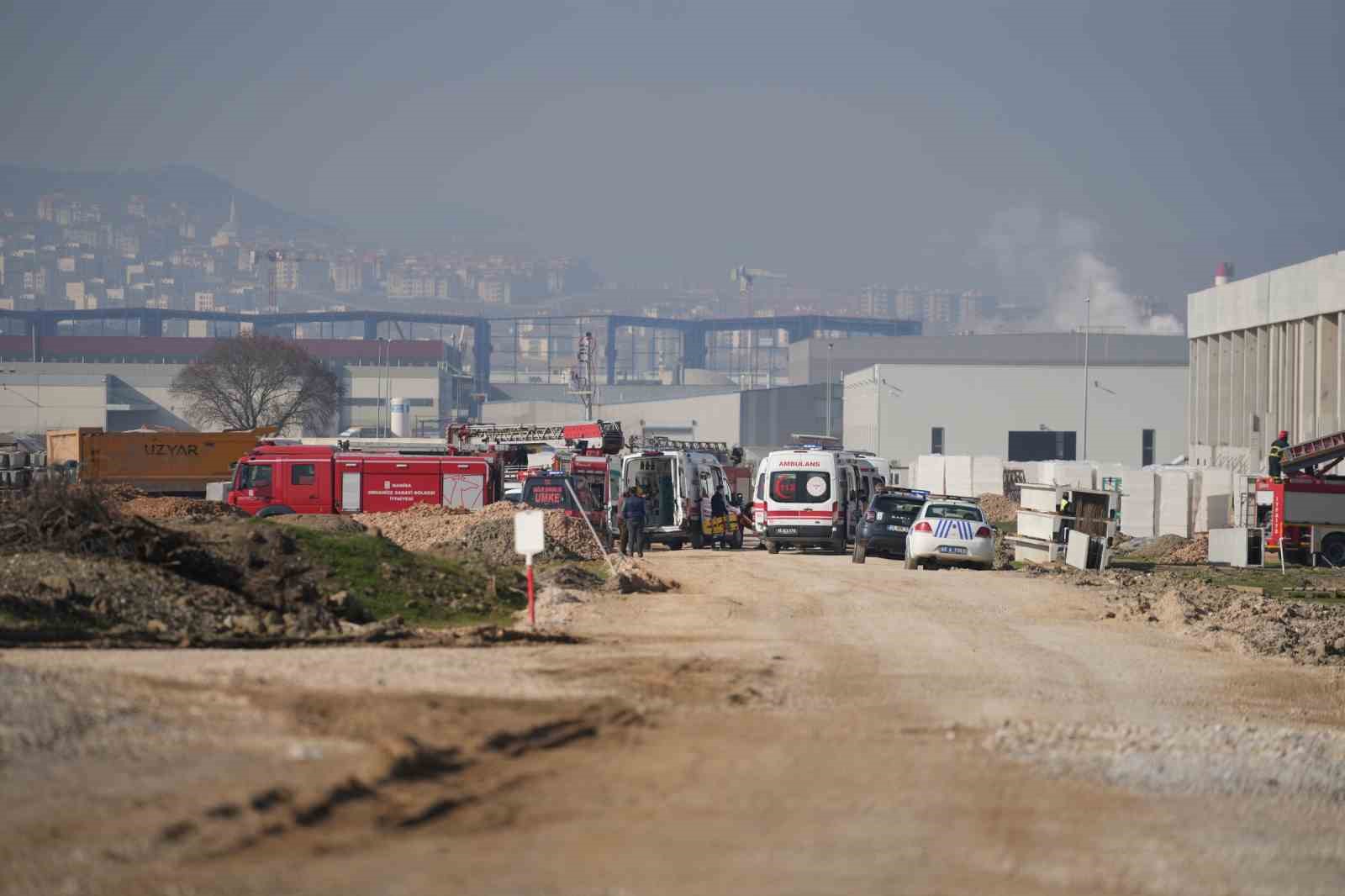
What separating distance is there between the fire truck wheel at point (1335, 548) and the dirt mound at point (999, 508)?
19271 mm

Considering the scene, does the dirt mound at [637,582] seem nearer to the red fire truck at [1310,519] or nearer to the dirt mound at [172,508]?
the dirt mound at [172,508]

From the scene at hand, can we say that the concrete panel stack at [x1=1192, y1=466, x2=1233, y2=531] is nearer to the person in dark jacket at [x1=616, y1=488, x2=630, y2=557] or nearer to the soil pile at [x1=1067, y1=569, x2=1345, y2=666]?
the person in dark jacket at [x1=616, y1=488, x2=630, y2=557]

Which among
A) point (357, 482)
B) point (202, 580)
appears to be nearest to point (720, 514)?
point (357, 482)

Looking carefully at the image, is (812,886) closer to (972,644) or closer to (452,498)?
(972,644)

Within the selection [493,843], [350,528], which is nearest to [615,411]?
[350,528]

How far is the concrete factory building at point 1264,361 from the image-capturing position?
61.2 metres

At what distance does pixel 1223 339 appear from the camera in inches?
3007

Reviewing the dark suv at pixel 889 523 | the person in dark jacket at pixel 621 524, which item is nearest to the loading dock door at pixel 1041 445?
the person in dark jacket at pixel 621 524

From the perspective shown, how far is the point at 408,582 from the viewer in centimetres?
2083

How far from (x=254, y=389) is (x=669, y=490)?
264ft

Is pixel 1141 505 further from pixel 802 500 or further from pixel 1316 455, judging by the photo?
pixel 802 500

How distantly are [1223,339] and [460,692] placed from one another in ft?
231

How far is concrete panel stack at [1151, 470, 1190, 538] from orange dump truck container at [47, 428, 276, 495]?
27.9 meters

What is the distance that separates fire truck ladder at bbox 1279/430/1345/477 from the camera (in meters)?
40.7
